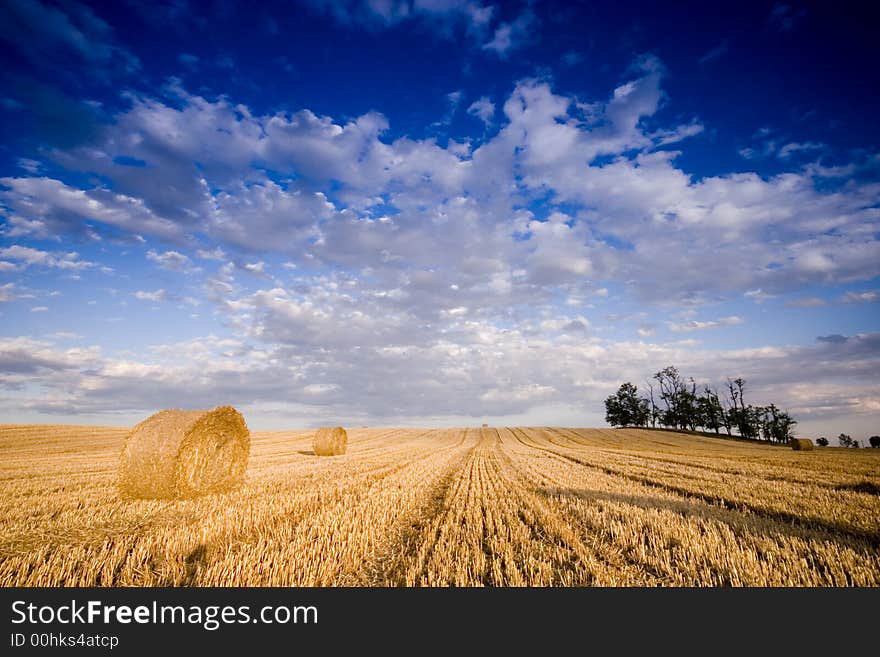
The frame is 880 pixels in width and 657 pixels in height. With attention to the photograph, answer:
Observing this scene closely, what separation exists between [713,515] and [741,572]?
3240 millimetres

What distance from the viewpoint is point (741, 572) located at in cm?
431

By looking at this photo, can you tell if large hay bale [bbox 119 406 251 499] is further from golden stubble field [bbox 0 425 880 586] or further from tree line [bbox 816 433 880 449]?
tree line [bbox 816 433 880 449]

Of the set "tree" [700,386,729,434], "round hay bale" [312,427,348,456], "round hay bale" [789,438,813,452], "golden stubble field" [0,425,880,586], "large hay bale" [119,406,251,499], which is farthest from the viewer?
"tree" [700,386,729,434]

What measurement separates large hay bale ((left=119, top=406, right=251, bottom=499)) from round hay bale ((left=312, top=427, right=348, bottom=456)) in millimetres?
10268

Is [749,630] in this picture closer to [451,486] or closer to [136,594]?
[136,594]

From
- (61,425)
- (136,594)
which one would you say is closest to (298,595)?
(136,594)

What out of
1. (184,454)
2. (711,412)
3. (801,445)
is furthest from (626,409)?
(184,454)

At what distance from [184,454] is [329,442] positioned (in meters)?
12.6

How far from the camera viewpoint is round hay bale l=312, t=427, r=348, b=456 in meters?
21.1

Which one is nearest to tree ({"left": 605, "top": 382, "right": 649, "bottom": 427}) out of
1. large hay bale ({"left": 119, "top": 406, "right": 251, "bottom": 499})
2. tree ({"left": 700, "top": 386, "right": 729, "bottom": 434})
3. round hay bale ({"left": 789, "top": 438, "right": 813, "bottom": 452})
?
tree ({"left": 700, "top": 386, "right": 729, "bottom": 434})

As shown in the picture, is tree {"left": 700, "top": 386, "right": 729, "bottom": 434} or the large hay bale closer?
the large hay bale

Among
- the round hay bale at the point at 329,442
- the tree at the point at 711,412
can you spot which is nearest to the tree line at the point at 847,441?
the tree at the point at 711,412

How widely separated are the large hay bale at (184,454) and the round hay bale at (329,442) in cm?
1027

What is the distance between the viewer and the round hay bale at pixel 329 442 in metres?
21.1
